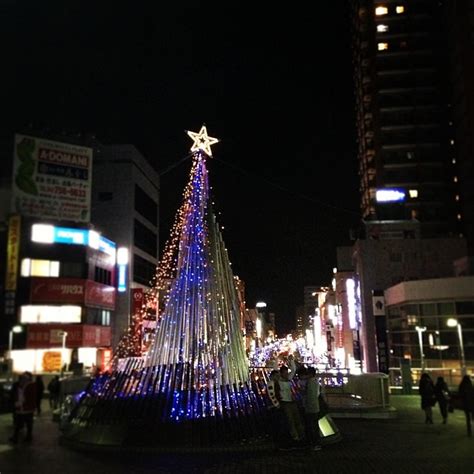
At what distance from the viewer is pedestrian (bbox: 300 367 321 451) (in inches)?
397

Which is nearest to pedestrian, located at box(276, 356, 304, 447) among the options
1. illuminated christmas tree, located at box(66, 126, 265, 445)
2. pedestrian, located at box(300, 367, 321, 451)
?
pedestrian, located at box(300, 367, 321, 451)

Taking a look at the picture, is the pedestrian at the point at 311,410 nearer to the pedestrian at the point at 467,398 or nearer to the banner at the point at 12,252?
the pedestrian at the point at 467,398

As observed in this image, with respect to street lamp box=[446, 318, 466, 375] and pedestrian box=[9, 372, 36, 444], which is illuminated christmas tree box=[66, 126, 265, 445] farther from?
street lamp box=[446, 318, 466, 375]

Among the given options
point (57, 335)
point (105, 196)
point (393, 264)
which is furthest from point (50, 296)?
point (393, 264)

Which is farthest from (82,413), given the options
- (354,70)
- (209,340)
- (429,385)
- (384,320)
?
(354,70)

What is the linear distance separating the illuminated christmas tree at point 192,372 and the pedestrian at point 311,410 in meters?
1.33

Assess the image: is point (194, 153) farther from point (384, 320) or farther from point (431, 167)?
point (431, 167)

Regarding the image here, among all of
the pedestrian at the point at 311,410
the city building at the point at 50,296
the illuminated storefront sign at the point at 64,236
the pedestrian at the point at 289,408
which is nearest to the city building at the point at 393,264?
the city building at the point at 50,296

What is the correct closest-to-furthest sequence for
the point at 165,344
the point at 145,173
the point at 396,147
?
the point at 165,344
the point at 145,173
the point at 396,147

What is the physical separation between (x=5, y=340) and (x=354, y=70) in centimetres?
6881

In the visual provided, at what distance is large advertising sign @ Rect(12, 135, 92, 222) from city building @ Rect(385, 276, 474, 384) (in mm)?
24205

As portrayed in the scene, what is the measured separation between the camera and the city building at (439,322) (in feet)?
100.0

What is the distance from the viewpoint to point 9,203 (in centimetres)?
3797

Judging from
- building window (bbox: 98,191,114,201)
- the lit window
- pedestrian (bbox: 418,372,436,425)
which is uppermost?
the lit window
